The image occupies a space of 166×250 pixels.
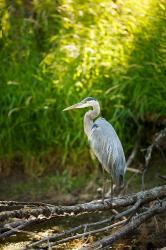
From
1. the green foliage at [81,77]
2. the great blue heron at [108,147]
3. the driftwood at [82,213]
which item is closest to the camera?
the driftwood at [82,213]

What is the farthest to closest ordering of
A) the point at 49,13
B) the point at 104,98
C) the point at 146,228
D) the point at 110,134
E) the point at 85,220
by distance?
1. the point at 49,13
2. the point at 104,98
3. the point at 85,220
4. the point at 146,228
5. the point at 110,134

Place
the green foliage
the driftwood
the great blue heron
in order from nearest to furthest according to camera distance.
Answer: the driftwood < the great blue heron < the green foliage

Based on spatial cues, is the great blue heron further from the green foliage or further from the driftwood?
the green foliage

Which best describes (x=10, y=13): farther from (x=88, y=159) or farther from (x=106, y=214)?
(x=106, y=214)

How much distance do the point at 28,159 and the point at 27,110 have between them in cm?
47

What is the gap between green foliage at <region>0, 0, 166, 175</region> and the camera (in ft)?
19.6

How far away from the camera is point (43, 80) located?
6.38 metres

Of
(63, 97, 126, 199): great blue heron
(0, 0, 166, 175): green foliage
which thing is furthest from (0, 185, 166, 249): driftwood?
(0, 0, 166, 175): green foliage

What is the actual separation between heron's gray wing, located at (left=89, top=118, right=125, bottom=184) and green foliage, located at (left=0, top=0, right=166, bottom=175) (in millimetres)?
1349

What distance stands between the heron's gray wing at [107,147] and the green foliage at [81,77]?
1.35 m

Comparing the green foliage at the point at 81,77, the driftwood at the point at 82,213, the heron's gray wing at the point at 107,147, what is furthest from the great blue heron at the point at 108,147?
the green foliage at the point at 81,77

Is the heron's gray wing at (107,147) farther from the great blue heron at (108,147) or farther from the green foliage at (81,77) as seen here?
the green foliage at (81,77)

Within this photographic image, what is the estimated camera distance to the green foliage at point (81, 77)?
5.98 meters

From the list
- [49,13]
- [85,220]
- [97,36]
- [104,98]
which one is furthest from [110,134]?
[49,13]
